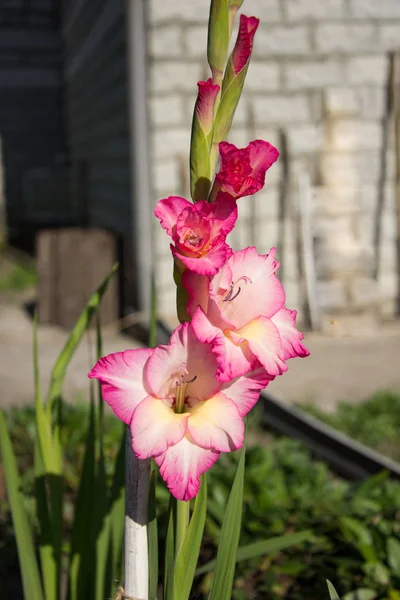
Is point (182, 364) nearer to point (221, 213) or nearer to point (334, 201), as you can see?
point (221, 213)

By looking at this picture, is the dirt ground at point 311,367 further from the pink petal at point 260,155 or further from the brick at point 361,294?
the pink petal at point 260,155

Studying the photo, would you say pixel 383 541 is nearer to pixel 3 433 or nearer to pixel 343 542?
pixel 343 542

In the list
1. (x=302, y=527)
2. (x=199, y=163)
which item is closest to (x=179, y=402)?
(x=199, y=163)

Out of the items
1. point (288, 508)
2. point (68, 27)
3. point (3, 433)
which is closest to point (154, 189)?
point (288, 508)

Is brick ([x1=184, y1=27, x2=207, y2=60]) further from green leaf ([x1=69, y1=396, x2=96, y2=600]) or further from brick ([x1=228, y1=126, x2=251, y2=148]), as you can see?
green leaf ([x1=69, y1=396, x2=96, y2=600])

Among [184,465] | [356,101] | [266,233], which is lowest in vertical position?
[266,233]

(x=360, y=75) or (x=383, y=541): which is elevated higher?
(x=360, y=75)

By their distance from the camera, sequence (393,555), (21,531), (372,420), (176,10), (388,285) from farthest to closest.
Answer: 1. (388,285)
2. (176,10)
3. (372,420)
4. (393,555)
5. (21,531)

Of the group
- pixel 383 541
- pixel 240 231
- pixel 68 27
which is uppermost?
pixel 68 27
